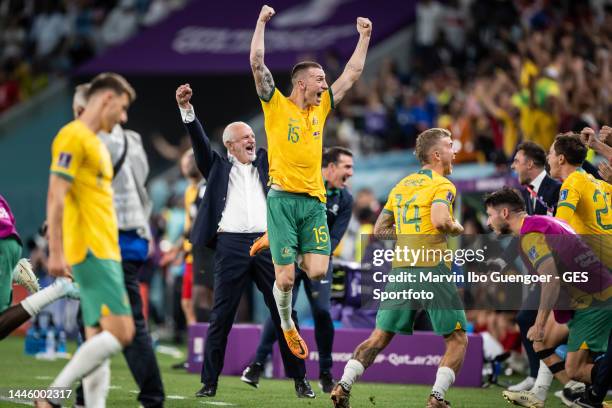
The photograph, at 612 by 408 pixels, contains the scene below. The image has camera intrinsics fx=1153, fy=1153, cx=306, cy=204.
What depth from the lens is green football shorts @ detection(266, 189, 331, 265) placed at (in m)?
9.34

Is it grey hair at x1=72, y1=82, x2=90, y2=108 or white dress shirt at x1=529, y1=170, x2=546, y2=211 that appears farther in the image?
white dress shirt at x1=529, y1=170, x2=546, y2=211

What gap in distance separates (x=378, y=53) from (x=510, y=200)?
13859 millimetres

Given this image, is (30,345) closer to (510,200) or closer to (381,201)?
(381,201)

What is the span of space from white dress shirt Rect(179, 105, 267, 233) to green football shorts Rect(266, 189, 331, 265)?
103 centimetres

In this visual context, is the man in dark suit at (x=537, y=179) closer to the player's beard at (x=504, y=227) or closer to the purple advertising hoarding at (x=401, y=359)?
the player's beard at (x=504, y=227)

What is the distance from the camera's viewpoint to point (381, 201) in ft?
55.8

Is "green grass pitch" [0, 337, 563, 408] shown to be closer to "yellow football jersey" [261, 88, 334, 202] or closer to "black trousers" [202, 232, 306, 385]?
"black trousers" [202, 232, 306, 385]

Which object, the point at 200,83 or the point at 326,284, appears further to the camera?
the point at 200,83

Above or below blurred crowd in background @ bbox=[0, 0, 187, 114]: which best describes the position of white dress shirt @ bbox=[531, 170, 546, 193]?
below

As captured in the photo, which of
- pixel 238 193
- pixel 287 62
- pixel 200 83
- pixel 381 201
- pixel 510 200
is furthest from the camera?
pixel 200 83

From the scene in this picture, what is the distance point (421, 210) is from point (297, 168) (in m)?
1.15

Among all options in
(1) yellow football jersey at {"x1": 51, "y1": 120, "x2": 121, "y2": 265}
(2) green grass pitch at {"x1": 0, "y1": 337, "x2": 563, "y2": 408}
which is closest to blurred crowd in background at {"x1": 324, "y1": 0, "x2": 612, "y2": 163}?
(2) green grass pitch at {"x1": 0, "y1": 337, "x2": 563, "y2": 408}

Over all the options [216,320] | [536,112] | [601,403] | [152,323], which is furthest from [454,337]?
[152,323]

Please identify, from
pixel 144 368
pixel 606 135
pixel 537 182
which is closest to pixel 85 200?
pixel 144 368
